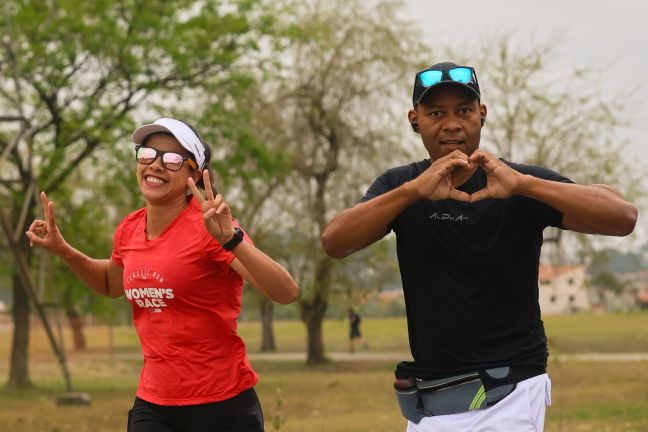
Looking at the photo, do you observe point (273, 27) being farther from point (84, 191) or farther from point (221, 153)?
point (84, 191)

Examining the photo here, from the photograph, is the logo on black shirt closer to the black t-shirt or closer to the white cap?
the black t-shirt

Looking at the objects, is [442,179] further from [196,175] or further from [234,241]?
[196,175]

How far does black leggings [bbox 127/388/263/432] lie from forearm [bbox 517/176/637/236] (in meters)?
1.62

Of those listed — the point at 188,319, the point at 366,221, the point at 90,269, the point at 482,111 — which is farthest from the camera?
the point at 90,269

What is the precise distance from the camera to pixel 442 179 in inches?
142

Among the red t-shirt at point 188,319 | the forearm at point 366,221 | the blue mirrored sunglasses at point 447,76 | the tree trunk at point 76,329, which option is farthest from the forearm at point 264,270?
the tree trunk at point 76,329

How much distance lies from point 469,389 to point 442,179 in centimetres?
76

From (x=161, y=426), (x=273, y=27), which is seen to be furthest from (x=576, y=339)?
(x=161, y=426)

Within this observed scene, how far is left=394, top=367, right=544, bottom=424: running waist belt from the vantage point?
12.5 feet

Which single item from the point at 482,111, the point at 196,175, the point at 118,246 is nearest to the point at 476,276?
the point at 482,111

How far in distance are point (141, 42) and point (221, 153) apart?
3667mm

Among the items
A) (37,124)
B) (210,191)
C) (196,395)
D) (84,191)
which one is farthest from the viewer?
(84,191)

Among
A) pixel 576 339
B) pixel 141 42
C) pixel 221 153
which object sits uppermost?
pixel 141 42

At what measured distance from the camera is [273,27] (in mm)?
27703
